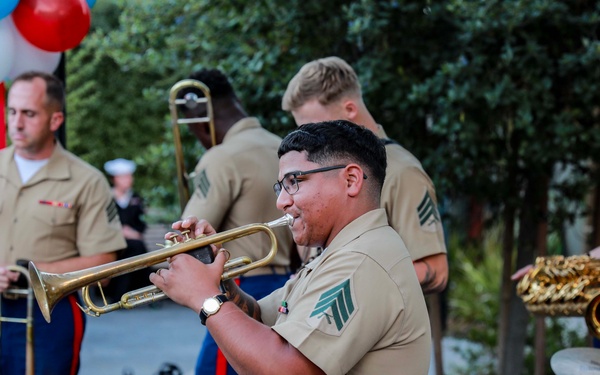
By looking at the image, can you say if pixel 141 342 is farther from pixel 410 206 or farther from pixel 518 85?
pixel 410 206

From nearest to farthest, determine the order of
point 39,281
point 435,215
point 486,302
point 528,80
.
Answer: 1. point 39,281
2. point 435,215
3. point 528,80
4. point 486,302

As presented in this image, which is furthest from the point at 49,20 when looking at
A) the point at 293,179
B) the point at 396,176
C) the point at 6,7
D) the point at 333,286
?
the point at 333,286

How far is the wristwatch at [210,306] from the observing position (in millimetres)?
2607

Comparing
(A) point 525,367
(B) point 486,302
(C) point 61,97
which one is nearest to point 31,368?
(C) point 61,97

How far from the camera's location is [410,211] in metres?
3.79

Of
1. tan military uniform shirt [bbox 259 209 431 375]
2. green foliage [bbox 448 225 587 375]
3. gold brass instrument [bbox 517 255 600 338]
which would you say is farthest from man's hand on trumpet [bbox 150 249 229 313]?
green foliage [bbox 448 225 587 375]

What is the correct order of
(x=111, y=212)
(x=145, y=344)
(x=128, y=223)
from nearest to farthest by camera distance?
(x=111, y=212) < (x=145, y=344) < (x=128, y=223)

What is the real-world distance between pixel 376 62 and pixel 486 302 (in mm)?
4437

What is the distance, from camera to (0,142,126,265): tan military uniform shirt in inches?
177

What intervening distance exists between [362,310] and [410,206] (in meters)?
1.37

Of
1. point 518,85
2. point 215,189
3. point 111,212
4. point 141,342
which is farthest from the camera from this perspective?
point 141,342

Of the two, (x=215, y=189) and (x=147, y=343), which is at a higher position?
(x=215, y=189)

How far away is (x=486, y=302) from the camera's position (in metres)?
9.20

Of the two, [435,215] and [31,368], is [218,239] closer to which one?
[435,215]
